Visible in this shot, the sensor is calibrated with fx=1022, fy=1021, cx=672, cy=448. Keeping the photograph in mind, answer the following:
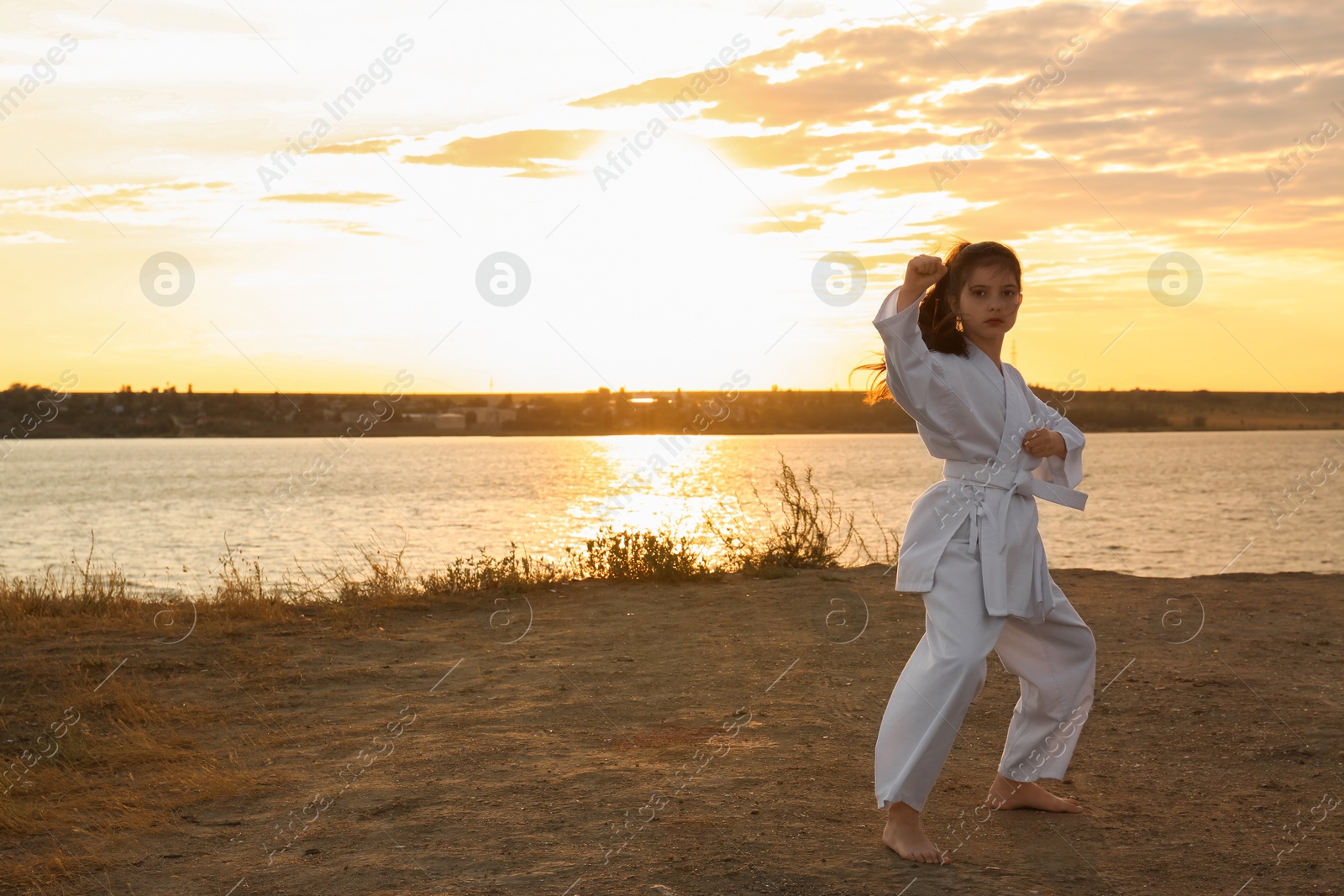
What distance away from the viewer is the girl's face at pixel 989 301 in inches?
143

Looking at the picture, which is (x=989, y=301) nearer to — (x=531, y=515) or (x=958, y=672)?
(x=958, y=672)

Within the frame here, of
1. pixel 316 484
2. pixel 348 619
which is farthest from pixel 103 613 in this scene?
pixel 316 484

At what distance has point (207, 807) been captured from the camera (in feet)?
13.5

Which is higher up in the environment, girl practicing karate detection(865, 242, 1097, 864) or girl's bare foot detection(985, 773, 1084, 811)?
girl practicing karate detection(865, 242, 1097, 864)

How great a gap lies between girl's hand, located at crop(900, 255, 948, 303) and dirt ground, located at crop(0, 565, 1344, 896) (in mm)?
1905

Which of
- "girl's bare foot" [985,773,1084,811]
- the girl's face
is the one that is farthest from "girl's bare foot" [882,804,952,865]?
the girl's face

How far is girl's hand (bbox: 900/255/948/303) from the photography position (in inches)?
132

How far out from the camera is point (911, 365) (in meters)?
3.47

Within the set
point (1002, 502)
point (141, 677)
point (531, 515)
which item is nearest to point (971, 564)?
point (1002, 502)

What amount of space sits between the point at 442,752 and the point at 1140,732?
3428mm

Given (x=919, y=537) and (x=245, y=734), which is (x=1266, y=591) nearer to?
(x=919, y=537)

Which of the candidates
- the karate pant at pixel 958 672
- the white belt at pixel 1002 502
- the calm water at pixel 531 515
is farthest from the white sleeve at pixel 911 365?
the calm water at pixel 531 515

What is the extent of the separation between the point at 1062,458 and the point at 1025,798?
53.1 inches

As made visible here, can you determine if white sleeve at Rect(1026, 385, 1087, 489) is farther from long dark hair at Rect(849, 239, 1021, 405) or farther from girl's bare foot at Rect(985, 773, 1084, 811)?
girl's bare foot at Rect(985, 773, 1084, 811)
